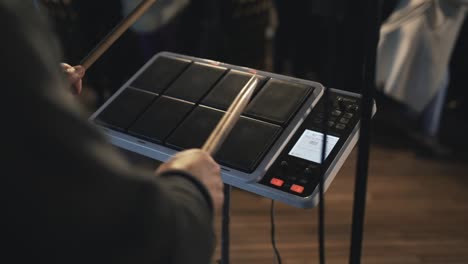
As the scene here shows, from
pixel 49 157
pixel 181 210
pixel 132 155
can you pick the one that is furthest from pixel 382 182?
pixel 49 157

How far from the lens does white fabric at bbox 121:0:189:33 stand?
2.43m

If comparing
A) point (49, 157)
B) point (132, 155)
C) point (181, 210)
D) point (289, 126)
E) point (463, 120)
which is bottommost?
point (463, 120)

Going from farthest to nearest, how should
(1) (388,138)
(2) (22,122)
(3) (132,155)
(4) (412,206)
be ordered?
(1) (388,138), (3) (132,155), (4) (412,206), (2) (22,122)

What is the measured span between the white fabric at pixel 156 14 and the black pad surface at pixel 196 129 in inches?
A: 57.2

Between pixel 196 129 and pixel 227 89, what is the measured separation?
122 millimetres

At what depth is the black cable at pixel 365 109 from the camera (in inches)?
27.1

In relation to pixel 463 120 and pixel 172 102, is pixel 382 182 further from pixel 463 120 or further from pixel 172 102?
pixel 172 102

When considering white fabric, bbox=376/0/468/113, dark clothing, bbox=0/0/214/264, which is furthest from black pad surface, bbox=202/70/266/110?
white fabric, bbox=376/0/468/113

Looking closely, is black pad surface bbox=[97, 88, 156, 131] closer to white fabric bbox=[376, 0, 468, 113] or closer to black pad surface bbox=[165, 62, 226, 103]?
black pad surface bbox=[165, 62, 226, 103]

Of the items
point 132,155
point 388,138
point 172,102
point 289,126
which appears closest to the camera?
point 289,126

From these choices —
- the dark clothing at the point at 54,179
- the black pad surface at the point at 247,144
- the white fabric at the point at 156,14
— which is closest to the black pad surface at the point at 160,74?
the black pad surface at the point at 247,144

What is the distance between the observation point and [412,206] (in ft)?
7.23

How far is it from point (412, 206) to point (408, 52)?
69cm

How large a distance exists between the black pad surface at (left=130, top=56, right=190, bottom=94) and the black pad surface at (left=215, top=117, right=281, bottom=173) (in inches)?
9.2
